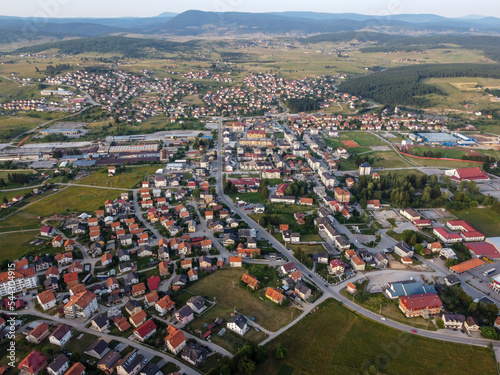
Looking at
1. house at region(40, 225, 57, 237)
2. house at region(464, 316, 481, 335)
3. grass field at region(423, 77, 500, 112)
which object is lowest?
house at region(464, 316, 481, 335)

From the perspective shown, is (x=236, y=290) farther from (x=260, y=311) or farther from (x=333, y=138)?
(x=333, y=138)

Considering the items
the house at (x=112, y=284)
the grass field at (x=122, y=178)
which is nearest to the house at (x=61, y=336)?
the house at (x=112, y=284)

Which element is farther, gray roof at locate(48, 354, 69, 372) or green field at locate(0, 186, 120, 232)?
green field at locate(0, 186, 120, 232)

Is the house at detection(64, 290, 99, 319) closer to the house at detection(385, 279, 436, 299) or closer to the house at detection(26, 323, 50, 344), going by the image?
the house at detection(26, 323, 50, 344)

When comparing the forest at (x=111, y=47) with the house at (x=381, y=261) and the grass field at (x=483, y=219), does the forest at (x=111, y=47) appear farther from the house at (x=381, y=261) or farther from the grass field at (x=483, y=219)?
the house at (x=381, y=261)

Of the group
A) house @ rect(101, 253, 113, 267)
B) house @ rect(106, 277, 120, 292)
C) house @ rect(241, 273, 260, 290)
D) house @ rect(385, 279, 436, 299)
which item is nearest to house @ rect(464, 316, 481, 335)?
house @ rect(385, 279, 436, 299)

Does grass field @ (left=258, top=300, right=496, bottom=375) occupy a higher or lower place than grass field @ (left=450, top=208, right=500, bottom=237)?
lower

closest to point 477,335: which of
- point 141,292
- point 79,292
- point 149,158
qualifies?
point 141,292
